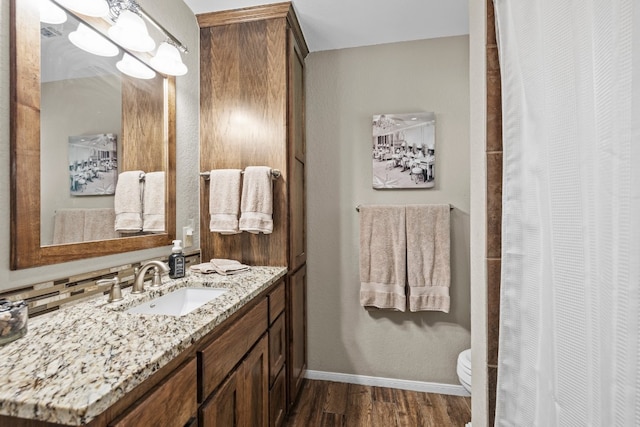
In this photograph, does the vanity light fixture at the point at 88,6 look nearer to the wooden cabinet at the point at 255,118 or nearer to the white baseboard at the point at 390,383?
the wooden cabinet at the point at 255,118

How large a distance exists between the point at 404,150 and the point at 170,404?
1886mm

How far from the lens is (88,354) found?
27.1 inches

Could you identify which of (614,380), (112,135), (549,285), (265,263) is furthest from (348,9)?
(614,380)

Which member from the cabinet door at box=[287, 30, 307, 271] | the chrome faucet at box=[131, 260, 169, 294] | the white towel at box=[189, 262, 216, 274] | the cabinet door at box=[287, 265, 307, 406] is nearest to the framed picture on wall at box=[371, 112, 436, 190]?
the cabinet door at box=[287, 30, 307, 271]

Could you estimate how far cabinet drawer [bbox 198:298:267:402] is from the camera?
0.89 meters

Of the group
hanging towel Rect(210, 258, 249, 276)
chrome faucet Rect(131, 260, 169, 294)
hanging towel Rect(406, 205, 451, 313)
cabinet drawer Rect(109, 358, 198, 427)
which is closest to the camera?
cabinet drawer Rect(109, 358, 198, 427)

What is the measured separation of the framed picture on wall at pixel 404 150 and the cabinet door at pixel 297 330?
34.3 inches

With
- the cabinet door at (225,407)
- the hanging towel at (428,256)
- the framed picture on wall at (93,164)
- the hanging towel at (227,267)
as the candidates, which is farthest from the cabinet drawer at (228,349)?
the hanging towel at (428,256)

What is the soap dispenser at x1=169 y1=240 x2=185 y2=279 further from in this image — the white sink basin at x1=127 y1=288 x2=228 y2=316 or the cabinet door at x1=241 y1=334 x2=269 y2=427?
the cabinet door at x1=241 y1=334 x2=269 y2=427

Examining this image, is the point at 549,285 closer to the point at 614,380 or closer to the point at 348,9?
the point at 614,380

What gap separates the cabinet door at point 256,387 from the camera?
1.17m

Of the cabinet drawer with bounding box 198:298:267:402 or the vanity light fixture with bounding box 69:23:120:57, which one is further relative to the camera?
the vanity light fixture with bounding box 69:23:120:57

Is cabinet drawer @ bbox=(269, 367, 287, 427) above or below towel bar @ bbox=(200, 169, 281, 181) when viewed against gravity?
below

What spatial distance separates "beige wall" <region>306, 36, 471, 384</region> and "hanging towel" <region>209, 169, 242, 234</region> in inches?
26.7
